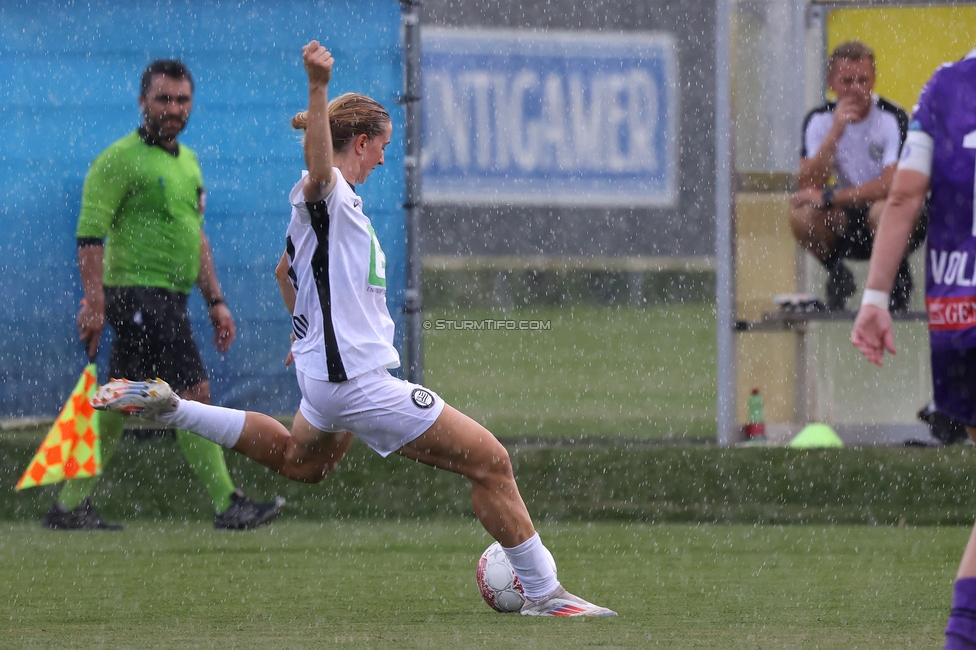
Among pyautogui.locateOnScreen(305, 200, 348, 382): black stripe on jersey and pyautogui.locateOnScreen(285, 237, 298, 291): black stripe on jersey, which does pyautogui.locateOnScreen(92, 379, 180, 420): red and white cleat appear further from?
pyautogui.locateOnScreen(305, 200, 348, 382): black stripe on jersey

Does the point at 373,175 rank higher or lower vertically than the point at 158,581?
higher

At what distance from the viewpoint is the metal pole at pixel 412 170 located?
25.6 ft

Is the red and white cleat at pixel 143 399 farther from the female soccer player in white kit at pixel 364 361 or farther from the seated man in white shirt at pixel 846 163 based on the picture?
the seated man in white shirt at pixel 846 163

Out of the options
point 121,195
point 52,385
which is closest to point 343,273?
point 121,195

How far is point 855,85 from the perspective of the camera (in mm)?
8047

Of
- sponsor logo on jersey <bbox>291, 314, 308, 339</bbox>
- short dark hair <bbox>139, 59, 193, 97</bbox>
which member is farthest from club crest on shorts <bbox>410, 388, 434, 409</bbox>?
short dark hair <bbox>139, 59, 193, 97</bbox>

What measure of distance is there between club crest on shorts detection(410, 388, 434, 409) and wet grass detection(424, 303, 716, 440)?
3.85m

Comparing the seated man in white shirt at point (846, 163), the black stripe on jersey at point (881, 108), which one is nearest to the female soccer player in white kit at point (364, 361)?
the seated man in white shirt at point (846, 163)

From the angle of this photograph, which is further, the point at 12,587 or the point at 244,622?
the point at 12,587

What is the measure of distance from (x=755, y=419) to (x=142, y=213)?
351cm

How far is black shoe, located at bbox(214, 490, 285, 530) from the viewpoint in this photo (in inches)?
280

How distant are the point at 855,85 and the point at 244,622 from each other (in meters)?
4.86

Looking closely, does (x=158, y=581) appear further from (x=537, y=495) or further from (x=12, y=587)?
(x=537, y=495)

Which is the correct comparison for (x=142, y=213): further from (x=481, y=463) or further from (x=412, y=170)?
(x=481, y=463)
